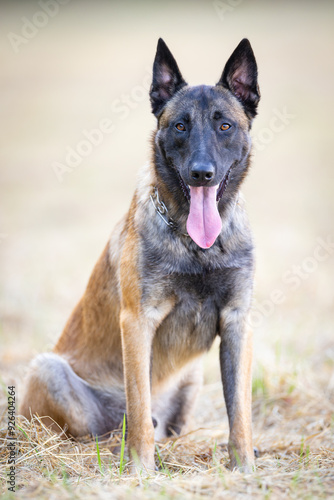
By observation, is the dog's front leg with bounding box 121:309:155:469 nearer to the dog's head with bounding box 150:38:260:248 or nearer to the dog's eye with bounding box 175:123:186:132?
the dog's head with bounding box 150:38:260:248

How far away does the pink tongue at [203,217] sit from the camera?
10.1 feet

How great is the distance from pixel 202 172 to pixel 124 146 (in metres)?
12.9

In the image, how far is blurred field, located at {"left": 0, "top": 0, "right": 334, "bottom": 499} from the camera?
3053 millimetres

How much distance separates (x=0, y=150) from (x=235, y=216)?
526 inches

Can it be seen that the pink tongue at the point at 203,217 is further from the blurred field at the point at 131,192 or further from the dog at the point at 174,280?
the blurred field at the point at 131,192

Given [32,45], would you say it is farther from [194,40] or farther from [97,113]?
[194,40]

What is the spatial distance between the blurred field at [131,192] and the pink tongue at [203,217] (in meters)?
0.65

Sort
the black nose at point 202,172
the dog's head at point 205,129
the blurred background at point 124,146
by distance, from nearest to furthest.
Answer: the black nose at point 202,172 < the dog's head at point 205,129 < the blurred background at point 124,146

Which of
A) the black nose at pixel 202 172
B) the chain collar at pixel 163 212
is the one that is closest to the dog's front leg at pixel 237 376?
the chain collar at pixel 163 212

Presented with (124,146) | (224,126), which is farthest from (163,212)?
(124,146)

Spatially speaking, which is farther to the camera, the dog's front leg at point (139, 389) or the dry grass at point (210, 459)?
the dog's front leg at point (139, 389)

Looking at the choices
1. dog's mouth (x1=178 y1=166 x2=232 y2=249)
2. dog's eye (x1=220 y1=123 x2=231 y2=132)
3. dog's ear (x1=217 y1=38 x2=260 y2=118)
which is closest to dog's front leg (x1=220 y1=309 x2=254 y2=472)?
dog's mouth (x1=178 y1=166 x2=232 y2=249)

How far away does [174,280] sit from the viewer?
3064 millimetres

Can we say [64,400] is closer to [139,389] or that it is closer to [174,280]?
[139,389]
